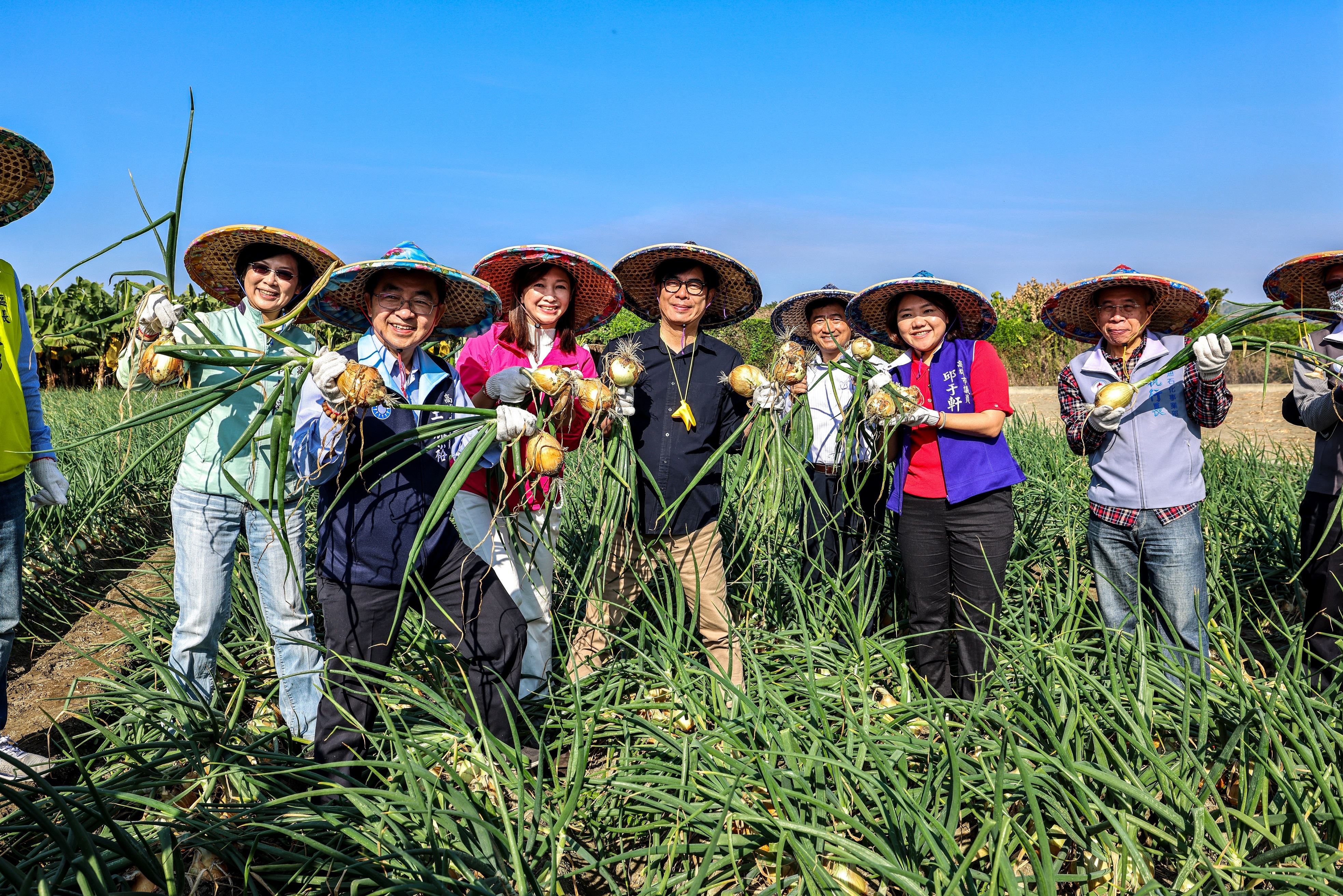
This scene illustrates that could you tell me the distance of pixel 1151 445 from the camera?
2.37 meters

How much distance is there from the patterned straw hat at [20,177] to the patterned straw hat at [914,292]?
242cm

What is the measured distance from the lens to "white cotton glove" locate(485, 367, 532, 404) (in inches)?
79.7

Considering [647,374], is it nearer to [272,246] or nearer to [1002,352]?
[272,246]

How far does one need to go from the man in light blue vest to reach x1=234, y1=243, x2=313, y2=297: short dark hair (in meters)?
2.35

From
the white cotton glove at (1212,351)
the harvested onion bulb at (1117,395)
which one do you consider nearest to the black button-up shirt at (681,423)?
the harvested onion bulb at (1117,395)

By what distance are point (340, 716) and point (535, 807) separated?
0.67m

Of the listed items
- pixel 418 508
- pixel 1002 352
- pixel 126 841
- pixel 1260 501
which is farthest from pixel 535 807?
pixel 1002 352

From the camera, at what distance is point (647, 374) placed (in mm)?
2492

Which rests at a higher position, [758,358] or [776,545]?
[758,358]

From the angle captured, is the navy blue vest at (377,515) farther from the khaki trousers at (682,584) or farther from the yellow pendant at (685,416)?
the yellow pendant at (685,416)

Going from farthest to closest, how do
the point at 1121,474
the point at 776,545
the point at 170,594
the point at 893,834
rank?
1. the point at 170,594
2. the point at 776,545
3. the point at 1121,474
4. the point at 893,834

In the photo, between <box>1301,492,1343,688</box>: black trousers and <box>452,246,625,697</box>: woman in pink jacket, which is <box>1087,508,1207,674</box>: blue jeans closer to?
<box>1301,492,1343,688</box>: black trousers

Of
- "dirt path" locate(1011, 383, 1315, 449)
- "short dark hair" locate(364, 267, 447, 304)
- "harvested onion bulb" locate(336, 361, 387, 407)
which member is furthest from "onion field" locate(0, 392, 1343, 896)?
"dirt path" locate(1011, 383, 1315, 449)

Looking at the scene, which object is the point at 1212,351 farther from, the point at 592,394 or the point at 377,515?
the point at 377,515
